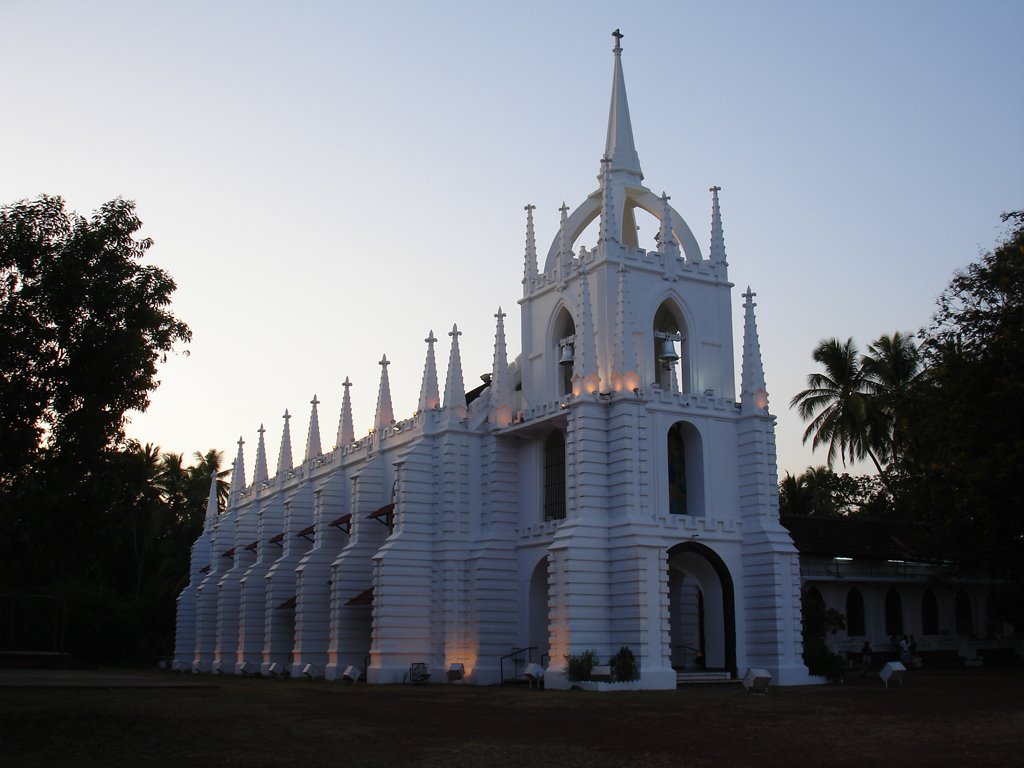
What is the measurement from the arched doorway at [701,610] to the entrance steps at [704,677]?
0.51m

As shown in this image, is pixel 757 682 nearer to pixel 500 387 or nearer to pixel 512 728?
pixel 512 728

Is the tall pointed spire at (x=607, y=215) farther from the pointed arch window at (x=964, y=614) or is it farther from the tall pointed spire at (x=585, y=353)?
the pointed arch window at (x=964, y=614)

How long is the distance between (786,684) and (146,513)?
5321 cm

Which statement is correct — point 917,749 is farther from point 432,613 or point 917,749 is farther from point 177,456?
point 177,456

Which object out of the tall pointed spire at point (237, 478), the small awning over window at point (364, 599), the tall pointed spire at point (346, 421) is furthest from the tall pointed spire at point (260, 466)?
the small awning over window at point (364, 599)

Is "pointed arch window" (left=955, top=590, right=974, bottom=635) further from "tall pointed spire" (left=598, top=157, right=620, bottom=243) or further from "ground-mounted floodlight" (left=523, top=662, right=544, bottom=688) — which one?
"tall pointed spire" (left=598, top=157, right=620, bottom=243)

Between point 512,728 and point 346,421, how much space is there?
3301cm

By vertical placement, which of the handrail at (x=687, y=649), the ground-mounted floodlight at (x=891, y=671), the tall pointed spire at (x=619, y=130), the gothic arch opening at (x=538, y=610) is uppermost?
the tall pointed spire at (x=619, y=130)

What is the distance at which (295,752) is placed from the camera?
54.9 feet

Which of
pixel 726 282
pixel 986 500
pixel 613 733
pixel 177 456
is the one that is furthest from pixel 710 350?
pixel 177 456

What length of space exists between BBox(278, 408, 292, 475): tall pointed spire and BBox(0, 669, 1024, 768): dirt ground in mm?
29118

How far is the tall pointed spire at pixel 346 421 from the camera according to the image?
5203 cm

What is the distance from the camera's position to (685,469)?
38844mm

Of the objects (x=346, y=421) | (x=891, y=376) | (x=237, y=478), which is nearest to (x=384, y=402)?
(x=346, y=421)
